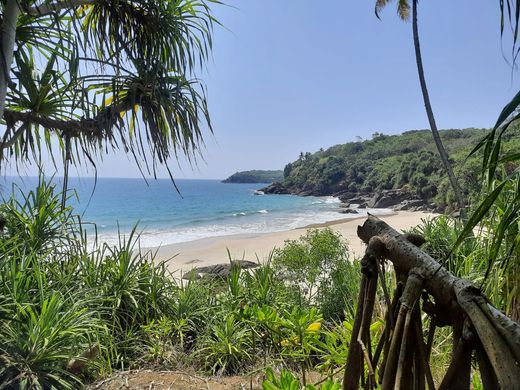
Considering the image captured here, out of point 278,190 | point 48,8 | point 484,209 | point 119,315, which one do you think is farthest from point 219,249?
point 278,190

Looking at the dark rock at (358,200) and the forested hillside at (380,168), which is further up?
the forested hillside at (380,168)

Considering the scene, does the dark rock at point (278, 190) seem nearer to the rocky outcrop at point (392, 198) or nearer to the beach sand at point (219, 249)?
the rocky outcrop at point (392, 198)

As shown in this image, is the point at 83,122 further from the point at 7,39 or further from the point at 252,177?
the point at 252,177

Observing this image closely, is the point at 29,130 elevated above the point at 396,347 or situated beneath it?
elevated above

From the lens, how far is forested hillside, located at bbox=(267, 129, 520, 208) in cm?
3797

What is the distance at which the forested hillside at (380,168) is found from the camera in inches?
1495

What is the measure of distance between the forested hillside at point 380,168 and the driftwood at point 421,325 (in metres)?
28.3

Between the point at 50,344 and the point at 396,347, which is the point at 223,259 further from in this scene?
the point at 396,347

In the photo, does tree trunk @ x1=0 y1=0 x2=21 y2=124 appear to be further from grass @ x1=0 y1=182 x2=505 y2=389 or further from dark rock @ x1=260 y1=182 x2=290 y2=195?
dark rock @ x1=260 y1=182 x2=290 y2=195

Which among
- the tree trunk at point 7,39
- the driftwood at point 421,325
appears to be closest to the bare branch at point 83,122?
the tree trunk at point 7,39

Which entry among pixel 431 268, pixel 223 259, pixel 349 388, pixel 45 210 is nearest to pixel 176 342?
pixel 45 210

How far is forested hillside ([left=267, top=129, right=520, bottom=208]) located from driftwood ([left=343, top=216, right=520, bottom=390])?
2825cm

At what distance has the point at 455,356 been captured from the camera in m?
0.58

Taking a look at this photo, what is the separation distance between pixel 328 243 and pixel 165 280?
10.6ft
